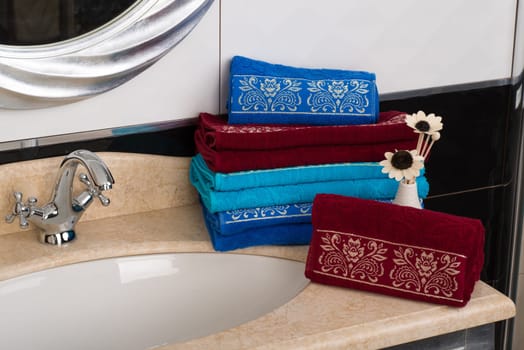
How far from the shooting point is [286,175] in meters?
1.64

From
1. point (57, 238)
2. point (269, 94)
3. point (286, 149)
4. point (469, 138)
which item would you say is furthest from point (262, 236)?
point (469, 138)

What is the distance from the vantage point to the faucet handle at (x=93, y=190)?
5.30 ft

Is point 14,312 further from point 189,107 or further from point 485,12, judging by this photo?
point 485,12

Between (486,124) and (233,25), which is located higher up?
(233,25)

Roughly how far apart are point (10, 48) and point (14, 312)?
457mm

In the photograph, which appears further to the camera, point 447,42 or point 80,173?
point 447,42

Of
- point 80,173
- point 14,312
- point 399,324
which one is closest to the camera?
point 399,324

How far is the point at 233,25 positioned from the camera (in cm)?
177

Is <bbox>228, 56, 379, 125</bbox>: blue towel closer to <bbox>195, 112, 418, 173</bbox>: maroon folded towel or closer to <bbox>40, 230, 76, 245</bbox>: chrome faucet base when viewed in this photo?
<bbox>195, 112, 418, 173</bbox>: maroon folded towel

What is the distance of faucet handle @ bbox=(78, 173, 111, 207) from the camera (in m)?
1.62

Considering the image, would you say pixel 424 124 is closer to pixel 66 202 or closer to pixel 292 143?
pixel 292 143

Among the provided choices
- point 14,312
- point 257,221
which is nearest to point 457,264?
point 257,221

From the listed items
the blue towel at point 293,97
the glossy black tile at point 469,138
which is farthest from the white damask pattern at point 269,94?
the glossy black tile at point 469,138

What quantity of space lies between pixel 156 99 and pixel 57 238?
0.33m
